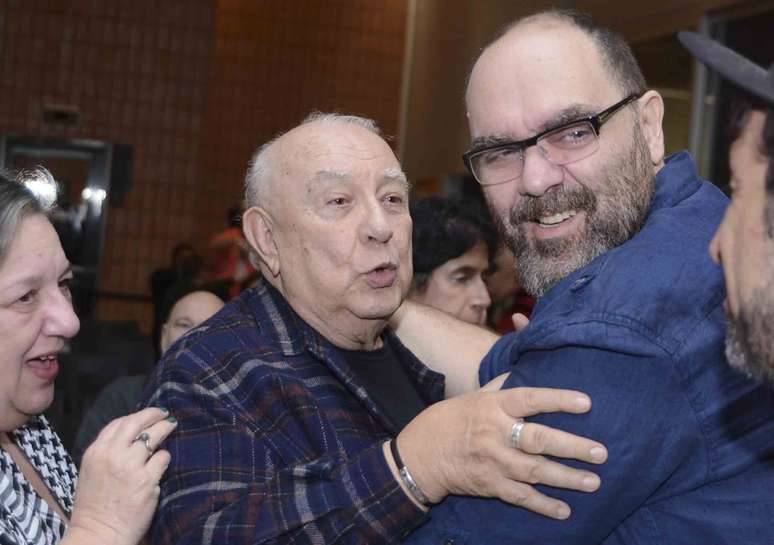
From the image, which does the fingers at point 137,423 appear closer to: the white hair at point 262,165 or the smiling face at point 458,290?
the white hair at point 262,165

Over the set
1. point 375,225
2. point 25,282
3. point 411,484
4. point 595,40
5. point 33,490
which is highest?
point 595,40

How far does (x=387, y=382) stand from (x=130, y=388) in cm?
224

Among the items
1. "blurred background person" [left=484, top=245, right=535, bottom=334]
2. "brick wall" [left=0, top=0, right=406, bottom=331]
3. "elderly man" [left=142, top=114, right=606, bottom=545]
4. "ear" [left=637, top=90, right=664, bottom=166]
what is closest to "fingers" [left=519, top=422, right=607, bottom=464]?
"elderly man" [left=142, top=114, right=606, bottom=545]

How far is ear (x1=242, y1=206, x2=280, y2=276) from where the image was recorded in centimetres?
224

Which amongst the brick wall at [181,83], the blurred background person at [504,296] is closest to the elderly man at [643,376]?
the blurred background person at [504,296]

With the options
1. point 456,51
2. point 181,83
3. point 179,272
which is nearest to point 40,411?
point 179,272

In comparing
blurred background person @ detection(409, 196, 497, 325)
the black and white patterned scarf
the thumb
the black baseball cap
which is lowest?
the black and white patterned scarf

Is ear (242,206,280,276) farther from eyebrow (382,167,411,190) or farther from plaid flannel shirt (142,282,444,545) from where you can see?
eyebrow (382,167,411,190)

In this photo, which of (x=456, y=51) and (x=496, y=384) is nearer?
(x=496, y=384)

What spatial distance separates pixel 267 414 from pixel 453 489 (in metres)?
0.48

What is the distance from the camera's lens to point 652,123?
1878 millimetres

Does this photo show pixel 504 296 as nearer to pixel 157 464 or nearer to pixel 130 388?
pixel 130 388

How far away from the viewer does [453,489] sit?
1.53m

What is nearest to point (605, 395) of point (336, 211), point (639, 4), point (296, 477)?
point (296, 477)
